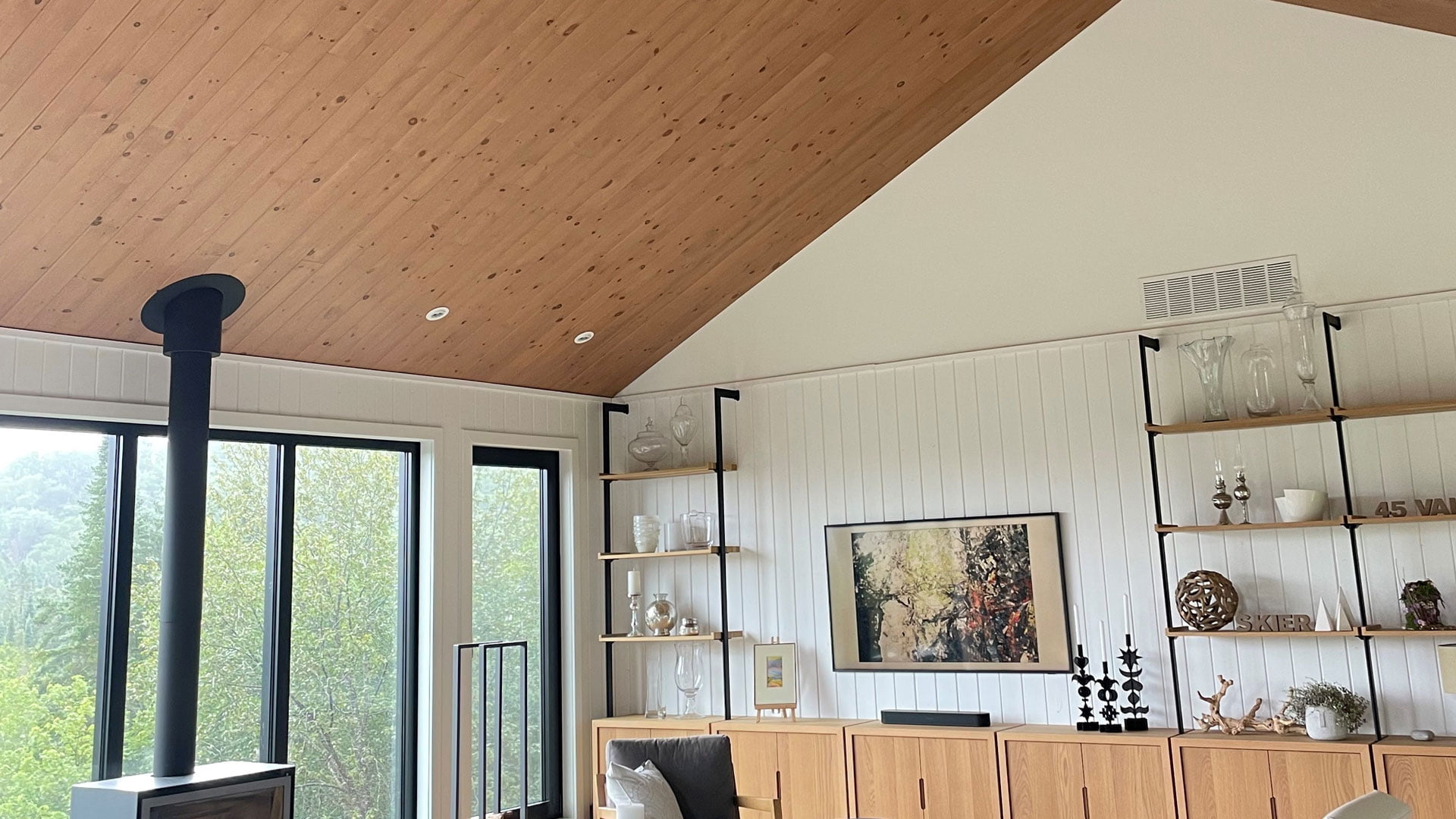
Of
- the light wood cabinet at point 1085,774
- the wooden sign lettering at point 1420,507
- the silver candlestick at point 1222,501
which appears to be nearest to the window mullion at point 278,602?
the light wood cabinet at point 1085,774

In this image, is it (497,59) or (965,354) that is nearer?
(497,59)

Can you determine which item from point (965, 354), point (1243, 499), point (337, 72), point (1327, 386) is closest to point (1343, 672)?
point (1243, 499)

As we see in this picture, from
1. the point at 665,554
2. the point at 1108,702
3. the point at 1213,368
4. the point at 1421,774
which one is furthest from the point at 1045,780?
the point at 665,554

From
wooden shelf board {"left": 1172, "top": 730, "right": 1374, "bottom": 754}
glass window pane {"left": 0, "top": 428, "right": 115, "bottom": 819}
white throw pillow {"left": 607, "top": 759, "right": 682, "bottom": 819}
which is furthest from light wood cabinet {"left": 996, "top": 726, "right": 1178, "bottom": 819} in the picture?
glass window pane {"left": 0, "top": 428, "right": 115, "bottom": 819}

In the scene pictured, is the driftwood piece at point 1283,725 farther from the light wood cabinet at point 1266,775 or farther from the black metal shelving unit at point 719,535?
the black metal shelving unit at point 719,535

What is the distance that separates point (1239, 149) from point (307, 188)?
421 centimetres

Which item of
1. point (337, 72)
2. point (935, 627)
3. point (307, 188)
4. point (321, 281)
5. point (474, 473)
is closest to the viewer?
point (337, 72)

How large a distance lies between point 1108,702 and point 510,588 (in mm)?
3356

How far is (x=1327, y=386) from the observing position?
533 centimetres

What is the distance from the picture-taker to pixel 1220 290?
5535 mm

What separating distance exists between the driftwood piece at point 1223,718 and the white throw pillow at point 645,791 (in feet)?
8.09

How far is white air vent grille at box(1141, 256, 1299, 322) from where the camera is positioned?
5398 millimetres

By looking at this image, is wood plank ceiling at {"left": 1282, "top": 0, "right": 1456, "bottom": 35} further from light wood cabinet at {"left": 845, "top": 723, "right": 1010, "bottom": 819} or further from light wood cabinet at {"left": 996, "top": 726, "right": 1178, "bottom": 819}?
light wood cabinet at {"left": 845, "top": 723, "right": 1010, "bottom": 819}

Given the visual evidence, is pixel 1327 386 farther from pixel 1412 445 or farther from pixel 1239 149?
pixel 1239 149
